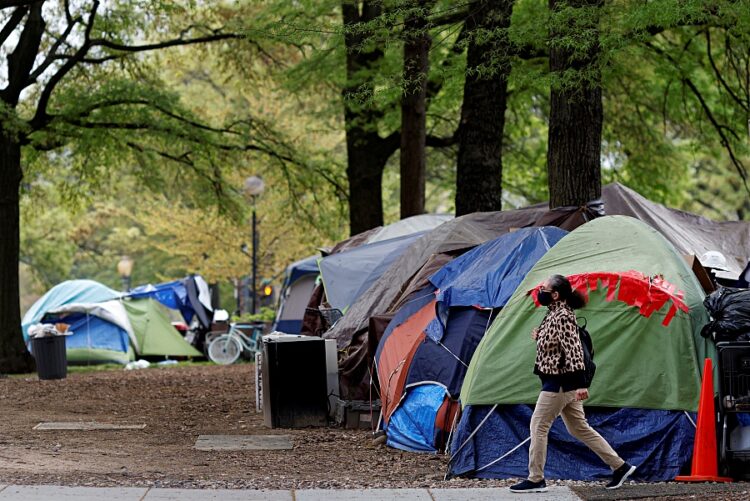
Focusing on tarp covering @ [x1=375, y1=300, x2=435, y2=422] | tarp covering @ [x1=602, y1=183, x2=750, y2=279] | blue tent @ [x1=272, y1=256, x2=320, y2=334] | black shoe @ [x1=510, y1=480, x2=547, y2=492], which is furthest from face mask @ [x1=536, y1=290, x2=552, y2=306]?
blue tent @ [x1=272, y1=256, x2=320, y2=334]

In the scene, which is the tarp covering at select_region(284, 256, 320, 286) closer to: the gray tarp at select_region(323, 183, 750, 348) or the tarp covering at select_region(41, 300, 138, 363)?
the tarp covering at select_region(41, 300, 138, 363)

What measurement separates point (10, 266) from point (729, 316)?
52.8ft

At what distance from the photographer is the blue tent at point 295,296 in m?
24.6

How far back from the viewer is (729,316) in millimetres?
8883

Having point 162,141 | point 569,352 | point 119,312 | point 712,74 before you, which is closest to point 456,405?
point 569,352

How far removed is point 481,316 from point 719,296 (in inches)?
101

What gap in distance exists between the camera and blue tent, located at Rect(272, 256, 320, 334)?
24.6 meters

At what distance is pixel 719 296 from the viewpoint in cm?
913

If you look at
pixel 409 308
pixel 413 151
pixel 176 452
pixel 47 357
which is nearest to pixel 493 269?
pixel 409 308

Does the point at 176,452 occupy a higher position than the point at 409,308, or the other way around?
the point at 409,308

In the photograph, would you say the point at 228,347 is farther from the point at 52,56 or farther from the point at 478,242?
the point at 478,242

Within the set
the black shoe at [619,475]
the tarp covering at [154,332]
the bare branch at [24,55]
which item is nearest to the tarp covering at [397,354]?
the black shoe at [619,475]

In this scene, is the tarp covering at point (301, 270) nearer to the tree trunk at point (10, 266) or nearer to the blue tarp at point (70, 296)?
the blue tarp at point (70, 296)

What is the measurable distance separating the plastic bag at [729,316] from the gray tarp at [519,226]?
3.67 metres
